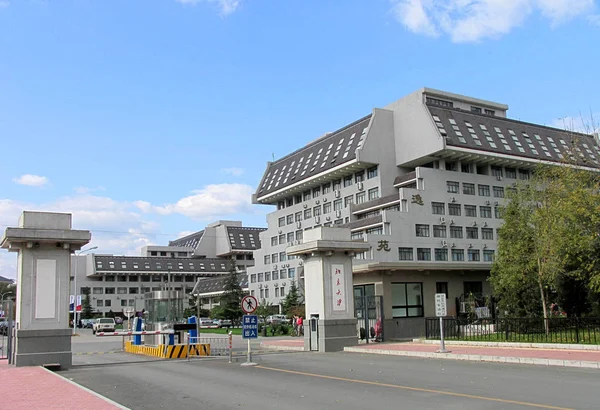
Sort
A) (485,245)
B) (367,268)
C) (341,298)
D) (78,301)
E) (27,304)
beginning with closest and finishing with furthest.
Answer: (27,304), (341,298), (367,268), (78,301), (485,245)

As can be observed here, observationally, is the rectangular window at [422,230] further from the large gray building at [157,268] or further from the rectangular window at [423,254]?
the large gray building at [157,268]

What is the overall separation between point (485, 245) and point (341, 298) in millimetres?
48306

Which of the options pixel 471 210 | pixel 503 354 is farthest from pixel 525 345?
pixel 471 210

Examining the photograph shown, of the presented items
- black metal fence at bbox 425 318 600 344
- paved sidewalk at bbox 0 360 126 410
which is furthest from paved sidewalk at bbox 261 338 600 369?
paved sidewalk at bbox 0 360 126 410

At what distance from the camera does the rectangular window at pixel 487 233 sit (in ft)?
228

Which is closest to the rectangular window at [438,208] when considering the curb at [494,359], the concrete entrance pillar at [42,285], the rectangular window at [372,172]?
the rectangular window at [372,172]

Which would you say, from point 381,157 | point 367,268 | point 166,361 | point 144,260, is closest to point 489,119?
point 381,157

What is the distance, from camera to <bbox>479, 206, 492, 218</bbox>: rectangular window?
69250 millimetres

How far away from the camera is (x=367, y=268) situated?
2991 cm

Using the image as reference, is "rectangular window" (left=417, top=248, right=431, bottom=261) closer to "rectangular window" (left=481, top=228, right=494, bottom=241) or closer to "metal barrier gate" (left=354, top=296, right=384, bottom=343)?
"rectangular window" (left=481, top=228, right=494, bottom=241)

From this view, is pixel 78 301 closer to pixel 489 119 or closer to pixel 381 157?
pixel 381 157

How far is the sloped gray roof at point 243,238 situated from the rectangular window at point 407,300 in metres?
87.7

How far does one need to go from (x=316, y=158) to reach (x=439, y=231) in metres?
19.4

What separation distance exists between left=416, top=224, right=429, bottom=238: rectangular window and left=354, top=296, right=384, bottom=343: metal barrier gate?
124 ft
